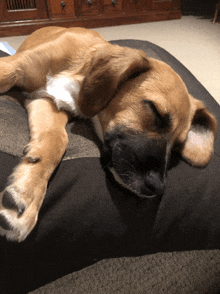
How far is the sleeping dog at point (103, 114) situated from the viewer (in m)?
1.10

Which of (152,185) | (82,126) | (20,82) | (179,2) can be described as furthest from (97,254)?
(179,2)

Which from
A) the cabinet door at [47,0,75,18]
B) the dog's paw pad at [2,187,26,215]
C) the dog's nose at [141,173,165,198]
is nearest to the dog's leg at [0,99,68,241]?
the dog's paw pad at [2,187,26,215]

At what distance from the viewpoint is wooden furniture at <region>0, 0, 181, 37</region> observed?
180 inches

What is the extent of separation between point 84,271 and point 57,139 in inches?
36.6

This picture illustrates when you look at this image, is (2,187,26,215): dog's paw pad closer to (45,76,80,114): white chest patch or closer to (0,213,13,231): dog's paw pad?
(0,213,13,231): dog's paw pad

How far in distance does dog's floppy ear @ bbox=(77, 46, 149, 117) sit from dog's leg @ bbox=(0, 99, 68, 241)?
0.73 feet

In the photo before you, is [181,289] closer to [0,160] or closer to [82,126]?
[82,126]

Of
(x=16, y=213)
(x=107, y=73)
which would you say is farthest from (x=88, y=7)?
(x=16, y=213)

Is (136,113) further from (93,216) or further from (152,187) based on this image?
(93,216)

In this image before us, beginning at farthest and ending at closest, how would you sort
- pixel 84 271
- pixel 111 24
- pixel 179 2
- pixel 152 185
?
pixel 179 2 < pixel 111 24 < pixel 84 271 < pixel 152 185

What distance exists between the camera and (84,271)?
5.60ft

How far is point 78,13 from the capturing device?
4980 millimetres

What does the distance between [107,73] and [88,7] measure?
4.32 meters

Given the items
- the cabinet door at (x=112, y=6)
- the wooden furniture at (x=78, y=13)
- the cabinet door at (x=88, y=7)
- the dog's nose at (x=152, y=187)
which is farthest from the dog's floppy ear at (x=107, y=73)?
the cabinet door at (x=112, y=6)
